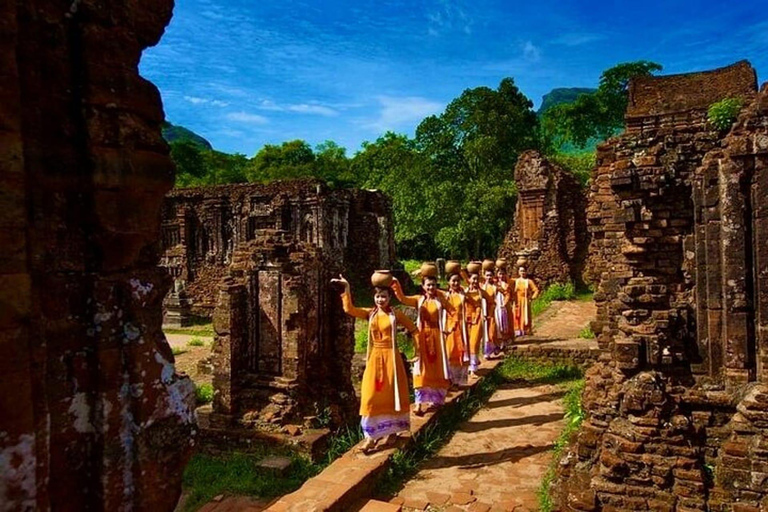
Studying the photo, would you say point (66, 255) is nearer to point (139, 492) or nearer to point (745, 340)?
point (139, 492)

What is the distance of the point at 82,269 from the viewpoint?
66.9 inches

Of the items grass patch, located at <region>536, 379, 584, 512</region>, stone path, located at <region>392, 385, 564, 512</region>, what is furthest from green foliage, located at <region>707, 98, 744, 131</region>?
stone path, located at <region>392, 385, 564, 512</region>

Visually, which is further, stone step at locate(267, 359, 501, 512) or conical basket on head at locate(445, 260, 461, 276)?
conical basket on head at locate(445, 260, 461, 276)

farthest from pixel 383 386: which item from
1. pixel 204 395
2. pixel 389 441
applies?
pixel 204 395

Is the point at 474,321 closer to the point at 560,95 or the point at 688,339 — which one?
the point at 688,339

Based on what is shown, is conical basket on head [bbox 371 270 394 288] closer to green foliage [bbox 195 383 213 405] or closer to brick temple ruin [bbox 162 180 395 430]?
brick temple ruin [bbox 162 180 395 430]

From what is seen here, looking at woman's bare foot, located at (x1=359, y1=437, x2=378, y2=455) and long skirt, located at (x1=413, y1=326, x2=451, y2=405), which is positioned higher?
long skirt, located at (x1=413, y1=326, x2=451, y2=405)

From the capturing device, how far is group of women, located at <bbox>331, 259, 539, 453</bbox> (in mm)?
5742

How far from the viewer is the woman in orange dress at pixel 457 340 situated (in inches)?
331

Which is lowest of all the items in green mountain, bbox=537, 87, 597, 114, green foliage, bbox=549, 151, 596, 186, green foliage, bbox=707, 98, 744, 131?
green foliage, bbox=707, 98, 744, 131

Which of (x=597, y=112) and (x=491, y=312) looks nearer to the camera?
(x=491, y=312)

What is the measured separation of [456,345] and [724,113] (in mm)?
4677

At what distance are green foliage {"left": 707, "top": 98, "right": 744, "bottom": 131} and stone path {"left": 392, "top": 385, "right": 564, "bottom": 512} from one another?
3.86 meters

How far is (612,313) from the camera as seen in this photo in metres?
6.16
